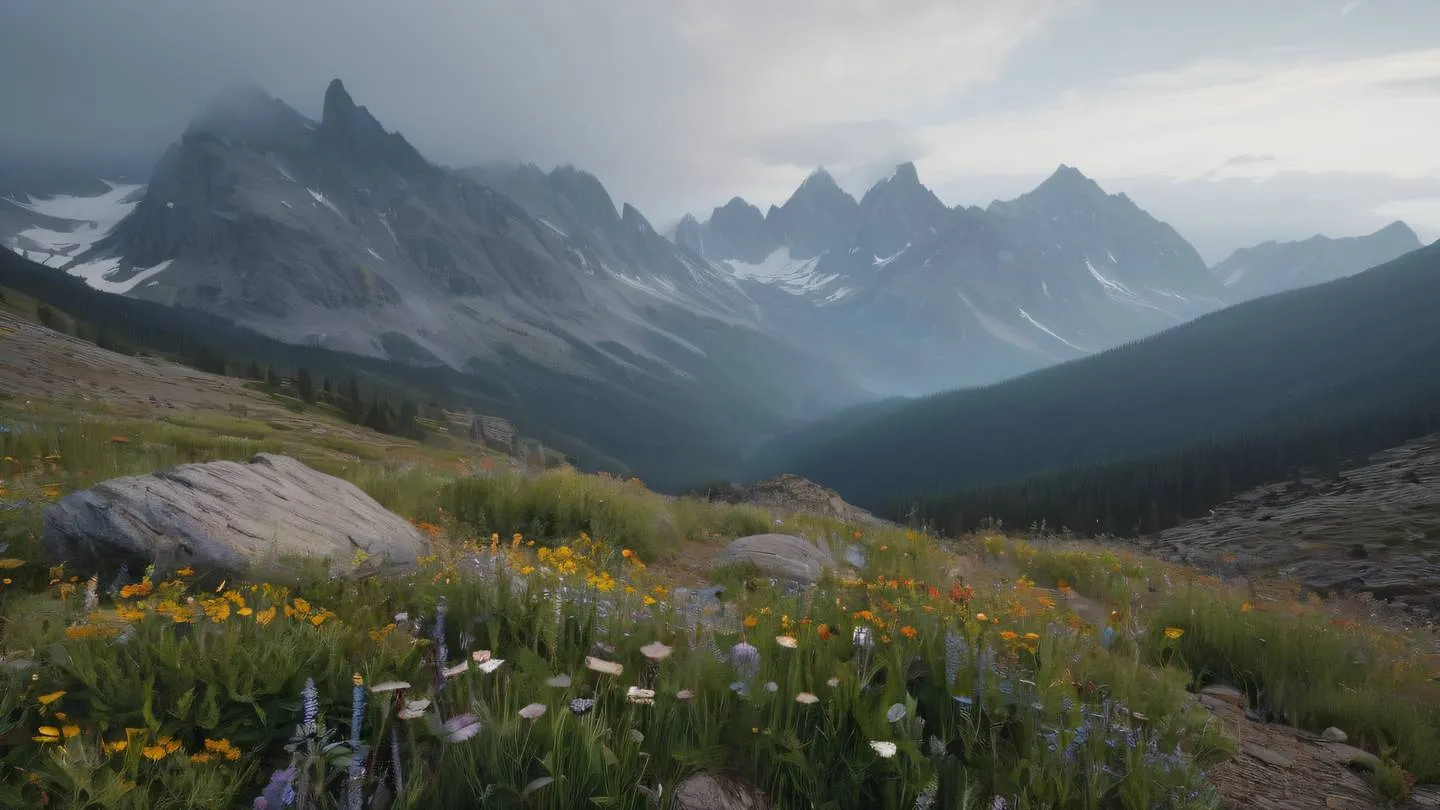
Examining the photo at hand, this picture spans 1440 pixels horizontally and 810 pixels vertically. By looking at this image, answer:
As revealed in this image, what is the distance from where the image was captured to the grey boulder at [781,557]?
30.0 feet

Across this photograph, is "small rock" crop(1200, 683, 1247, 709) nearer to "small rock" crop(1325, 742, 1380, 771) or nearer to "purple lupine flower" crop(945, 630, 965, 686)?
"small rock" crop(1325, 742, 1380, 771)

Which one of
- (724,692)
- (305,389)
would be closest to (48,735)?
(724,692)

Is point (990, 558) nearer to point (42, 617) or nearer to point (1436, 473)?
point (42, 617)

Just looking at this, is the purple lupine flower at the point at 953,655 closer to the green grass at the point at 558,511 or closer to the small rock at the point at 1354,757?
the small rock at the point at 1354,757

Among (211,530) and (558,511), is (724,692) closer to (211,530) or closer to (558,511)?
(211,530)

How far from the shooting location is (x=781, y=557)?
970 centimetres

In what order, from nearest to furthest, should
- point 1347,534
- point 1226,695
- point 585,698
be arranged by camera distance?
point 585,698
point 1226,695
point 1347,534

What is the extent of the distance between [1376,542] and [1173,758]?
68.6 metres

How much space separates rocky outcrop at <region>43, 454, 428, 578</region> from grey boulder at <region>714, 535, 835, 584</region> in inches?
173

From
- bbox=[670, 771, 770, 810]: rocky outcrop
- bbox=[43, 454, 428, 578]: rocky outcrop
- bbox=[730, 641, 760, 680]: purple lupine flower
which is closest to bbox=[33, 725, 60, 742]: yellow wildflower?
bbox=[43, 454, 428, 578]: rocky outcrop

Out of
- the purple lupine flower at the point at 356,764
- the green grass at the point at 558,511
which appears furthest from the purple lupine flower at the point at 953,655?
the green grass at the point at 558,511

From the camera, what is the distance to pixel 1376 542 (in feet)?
168

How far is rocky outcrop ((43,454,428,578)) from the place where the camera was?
5.54 m

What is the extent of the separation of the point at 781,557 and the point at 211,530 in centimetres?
676
